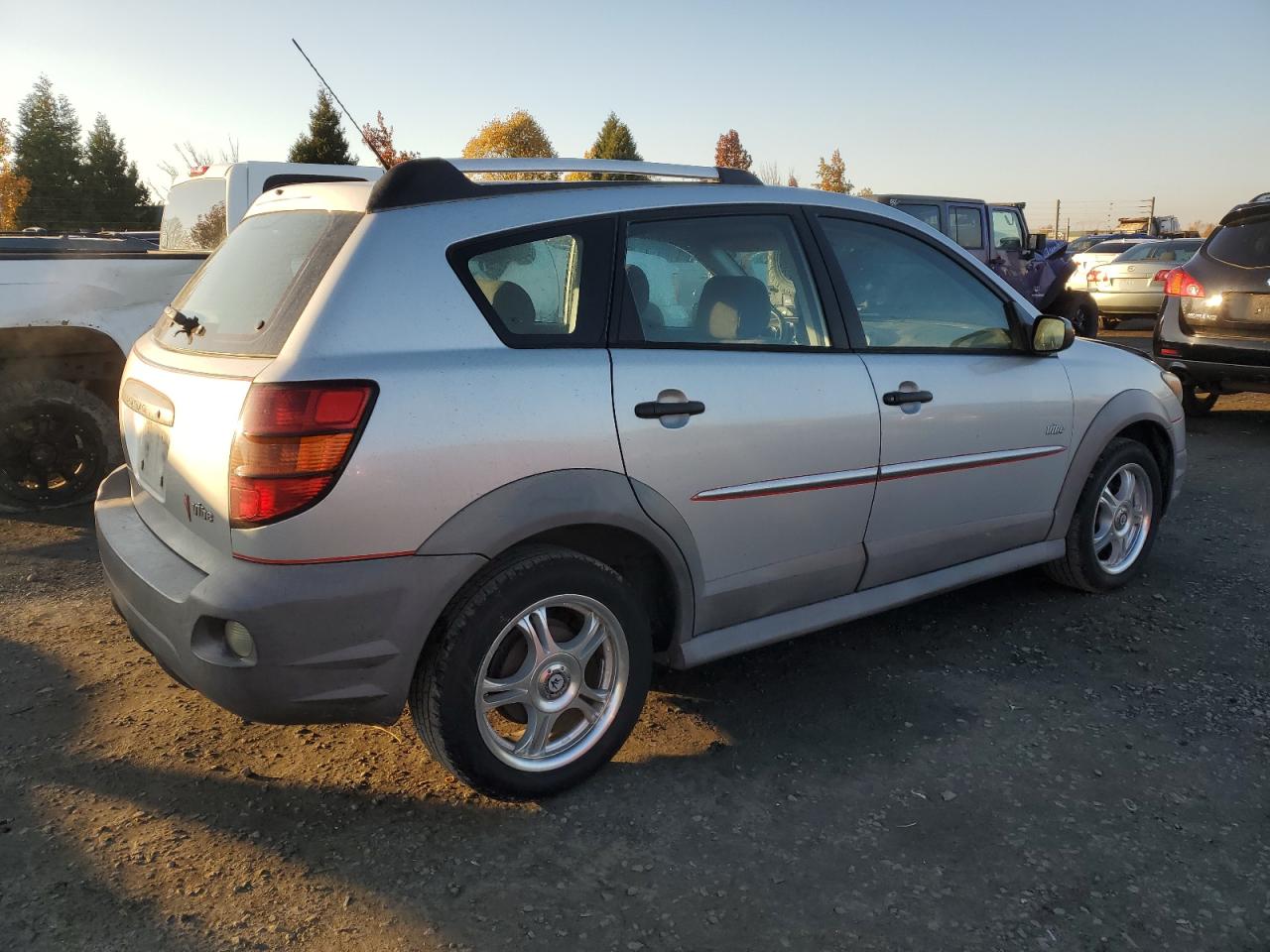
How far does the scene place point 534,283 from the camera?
2738 mm

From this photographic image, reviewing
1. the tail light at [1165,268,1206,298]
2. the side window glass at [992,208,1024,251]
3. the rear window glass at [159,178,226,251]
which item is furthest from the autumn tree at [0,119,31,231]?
the tail light at [1165,268,1206,298]

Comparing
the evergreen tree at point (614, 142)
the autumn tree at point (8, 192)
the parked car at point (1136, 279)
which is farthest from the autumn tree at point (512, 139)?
the parked car at point (1136, 279)

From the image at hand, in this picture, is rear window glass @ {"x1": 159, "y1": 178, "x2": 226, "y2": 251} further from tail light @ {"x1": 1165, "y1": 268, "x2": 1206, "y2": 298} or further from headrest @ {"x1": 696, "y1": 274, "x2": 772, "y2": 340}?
tail light @ {"x1": 1165, "y1": 268, "x2": 1206, "y2": 298}

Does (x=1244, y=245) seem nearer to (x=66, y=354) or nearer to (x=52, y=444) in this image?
(x=66, y=354)

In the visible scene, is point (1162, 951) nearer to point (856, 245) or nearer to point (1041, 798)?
point (1041, 798)

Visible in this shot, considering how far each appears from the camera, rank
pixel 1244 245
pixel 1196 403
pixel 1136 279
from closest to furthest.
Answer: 1. pixel 1244 245
2. pixel 1196 403
3. pixel 1136 279

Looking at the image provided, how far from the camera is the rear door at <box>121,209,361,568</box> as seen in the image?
246 cm

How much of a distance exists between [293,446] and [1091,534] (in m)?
3.49

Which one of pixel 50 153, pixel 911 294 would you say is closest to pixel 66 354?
pixel 911 294

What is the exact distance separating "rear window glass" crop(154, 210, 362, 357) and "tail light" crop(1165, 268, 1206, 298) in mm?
7606

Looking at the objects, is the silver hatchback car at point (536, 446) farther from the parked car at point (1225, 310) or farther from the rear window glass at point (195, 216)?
the rear window glass at point (195, 216)

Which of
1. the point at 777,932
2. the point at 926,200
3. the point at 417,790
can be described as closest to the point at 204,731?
the point at 417,790

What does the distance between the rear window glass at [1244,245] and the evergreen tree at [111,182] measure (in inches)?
1616

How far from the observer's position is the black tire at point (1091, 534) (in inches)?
168
